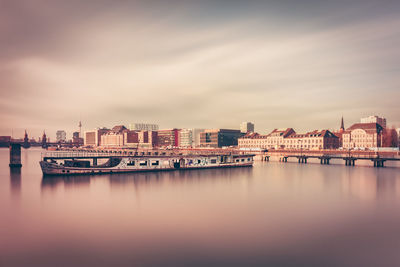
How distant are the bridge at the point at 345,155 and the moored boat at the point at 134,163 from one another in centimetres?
3537

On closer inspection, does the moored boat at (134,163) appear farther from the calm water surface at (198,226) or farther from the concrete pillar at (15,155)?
the concrete pillar at (15,155)

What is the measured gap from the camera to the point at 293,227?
3050 centimetres

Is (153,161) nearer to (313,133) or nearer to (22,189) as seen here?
(22,189)

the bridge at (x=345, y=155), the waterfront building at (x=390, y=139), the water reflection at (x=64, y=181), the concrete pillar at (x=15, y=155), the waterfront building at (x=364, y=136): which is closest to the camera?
the water reflection at (x=64, y=181)

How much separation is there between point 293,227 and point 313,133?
152 meters

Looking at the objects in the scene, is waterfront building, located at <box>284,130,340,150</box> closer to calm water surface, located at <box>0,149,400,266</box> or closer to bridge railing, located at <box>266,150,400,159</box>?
bridge railing, located at <box>266,150,400,159</box>

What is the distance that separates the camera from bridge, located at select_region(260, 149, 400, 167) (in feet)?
327

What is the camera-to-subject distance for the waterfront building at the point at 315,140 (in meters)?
164

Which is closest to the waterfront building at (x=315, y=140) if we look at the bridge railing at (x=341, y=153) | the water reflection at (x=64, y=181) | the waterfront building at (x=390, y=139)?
the waterfront building at (x=390, y=139)

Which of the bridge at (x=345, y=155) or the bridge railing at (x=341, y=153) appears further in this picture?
the bridge railing at (x=341, y=153)

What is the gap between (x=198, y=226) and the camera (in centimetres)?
3027

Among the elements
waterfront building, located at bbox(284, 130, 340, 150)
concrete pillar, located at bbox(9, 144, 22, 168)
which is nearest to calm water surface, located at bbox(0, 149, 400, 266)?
concrete pillar, located at bbox(9, 144, 22, 168)

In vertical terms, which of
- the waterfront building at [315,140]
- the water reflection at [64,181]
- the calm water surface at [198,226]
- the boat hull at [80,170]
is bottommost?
the calm water surface at [198,226]

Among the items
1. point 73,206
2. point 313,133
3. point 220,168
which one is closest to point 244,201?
point 73,206
